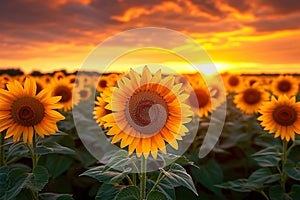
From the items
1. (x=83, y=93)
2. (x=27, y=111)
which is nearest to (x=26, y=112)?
(x=27, y=111)

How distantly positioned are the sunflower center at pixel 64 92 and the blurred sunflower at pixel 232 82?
5.78 metres

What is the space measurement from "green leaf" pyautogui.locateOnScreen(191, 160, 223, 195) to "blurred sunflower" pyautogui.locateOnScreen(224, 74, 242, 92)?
23.6ft

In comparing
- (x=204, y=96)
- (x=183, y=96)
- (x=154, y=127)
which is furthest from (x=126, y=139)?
(x=204, y=96)

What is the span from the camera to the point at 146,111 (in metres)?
3.13

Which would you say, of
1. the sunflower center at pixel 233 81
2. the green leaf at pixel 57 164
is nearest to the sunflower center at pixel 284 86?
the sunflower center at pixel 233 81

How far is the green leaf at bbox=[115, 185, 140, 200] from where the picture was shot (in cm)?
306

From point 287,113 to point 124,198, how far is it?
2.93 metres

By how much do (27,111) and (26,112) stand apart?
0.01m

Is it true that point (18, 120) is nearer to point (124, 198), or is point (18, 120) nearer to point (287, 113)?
point (124, 198)

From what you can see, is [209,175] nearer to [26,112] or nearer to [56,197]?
[56,197]

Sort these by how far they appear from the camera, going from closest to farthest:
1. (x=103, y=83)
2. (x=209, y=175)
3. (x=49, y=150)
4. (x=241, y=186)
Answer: (x=49, y=150) < (x=241, y=186) < (x=209, y=175) < (x=103, y=83)

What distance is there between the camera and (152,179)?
362 cm

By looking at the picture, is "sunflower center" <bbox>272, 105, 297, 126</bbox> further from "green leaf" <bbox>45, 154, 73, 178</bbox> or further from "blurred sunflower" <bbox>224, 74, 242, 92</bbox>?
"blurred sunflower" <bbox>224, 74, 242, 92</bbox>

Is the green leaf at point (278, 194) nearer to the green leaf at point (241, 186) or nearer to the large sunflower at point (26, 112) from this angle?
the green leaf at point (241, 186)
